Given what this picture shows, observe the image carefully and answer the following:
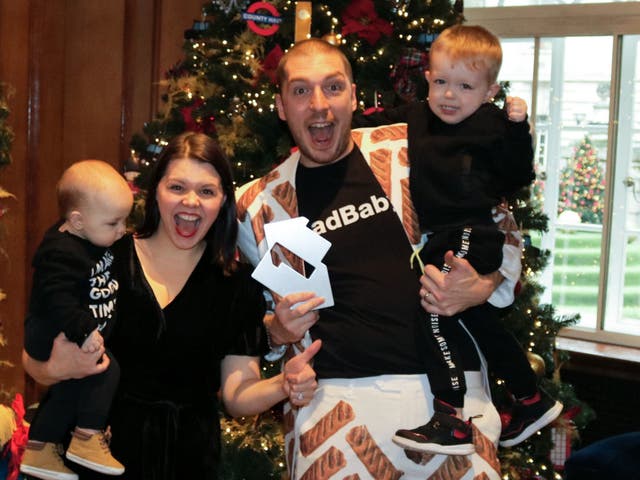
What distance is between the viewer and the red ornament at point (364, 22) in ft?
11.4

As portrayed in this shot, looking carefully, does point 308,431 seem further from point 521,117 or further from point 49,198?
point 49,198

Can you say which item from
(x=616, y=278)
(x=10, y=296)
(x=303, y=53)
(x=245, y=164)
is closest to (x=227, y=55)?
(x=245, y=164)

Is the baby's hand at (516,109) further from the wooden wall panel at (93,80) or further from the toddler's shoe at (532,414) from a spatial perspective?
the wooden wall panel at (93,80)

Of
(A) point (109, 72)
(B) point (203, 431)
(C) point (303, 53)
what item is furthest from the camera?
(A) point (109, 72)

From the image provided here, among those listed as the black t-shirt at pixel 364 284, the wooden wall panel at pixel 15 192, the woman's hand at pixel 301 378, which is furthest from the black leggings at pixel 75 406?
the wooden wall panel at pixel 15 192

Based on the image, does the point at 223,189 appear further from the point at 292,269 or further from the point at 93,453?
the point at 93,453

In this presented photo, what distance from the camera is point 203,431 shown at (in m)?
2.20

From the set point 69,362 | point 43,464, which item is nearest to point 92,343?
point 69,362

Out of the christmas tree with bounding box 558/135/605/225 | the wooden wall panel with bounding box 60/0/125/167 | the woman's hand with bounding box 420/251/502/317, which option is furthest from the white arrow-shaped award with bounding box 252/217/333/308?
the christmas tree with bounding box 558/135/605/225

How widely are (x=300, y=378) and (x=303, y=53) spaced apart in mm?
894

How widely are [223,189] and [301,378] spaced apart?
0.52m

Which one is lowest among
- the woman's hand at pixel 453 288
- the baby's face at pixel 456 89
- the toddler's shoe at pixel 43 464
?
the toddler's shoe at pixel 43 464

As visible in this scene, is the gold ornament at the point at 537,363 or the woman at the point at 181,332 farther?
the gold ornament at the point at 537,363

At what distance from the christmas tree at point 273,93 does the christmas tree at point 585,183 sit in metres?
1.58
